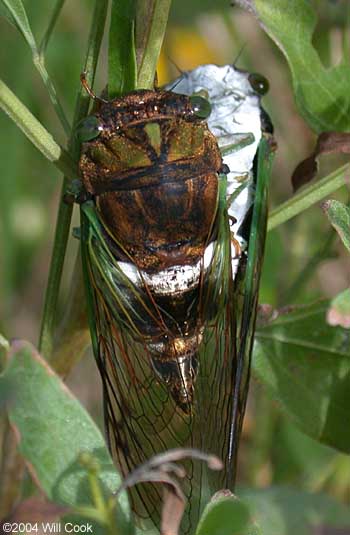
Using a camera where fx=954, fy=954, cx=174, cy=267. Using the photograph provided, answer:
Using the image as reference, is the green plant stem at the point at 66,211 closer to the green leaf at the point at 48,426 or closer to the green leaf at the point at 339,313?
the green leaf at the point at 48,426

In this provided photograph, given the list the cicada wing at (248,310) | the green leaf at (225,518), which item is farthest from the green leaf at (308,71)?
the green leaf at (225,518)

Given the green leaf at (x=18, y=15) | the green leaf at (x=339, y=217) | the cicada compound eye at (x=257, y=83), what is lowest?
the green leaf at (x=339, y=217)

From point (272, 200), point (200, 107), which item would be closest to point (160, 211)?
point (200, 107)

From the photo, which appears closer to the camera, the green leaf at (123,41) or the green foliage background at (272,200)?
the green leaf at (123,41)

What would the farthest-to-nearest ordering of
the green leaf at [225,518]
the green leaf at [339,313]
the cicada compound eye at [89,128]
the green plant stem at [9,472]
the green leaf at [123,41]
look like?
the green plant stem at [9,472] → the cicada compound eye at [89,128] → the green leaf at [123,41] → the green leaf at [339,313] → the green leaf at [225,518]

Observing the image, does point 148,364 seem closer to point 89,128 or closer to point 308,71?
point 89,128

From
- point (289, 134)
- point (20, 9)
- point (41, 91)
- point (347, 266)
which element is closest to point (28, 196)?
point (41, 91)
